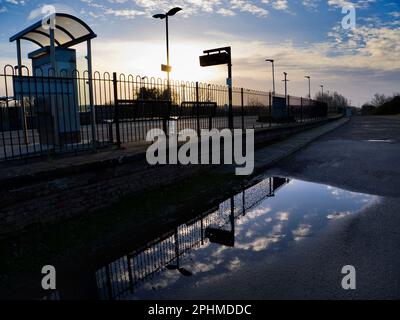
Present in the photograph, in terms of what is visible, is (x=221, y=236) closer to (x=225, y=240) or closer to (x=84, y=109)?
(x=225, y=240)

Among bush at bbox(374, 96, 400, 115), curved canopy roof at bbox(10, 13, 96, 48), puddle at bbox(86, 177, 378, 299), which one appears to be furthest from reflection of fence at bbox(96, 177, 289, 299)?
bush at bbox(374, 96, 400, 115)

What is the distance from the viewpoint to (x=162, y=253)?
448 centimetres

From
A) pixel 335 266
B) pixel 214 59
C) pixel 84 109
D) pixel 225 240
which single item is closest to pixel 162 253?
pixel 225 240

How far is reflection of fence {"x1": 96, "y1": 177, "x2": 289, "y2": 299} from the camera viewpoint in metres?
3.67

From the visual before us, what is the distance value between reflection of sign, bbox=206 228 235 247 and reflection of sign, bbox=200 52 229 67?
9683 millimetres

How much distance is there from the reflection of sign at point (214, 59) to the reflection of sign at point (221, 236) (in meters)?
9.68

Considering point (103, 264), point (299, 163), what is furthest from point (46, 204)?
point (299, 163)

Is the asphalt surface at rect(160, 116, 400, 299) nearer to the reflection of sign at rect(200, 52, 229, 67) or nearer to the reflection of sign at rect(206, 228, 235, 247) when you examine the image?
the reflection of sign at rect(206, 228, 235, 247)

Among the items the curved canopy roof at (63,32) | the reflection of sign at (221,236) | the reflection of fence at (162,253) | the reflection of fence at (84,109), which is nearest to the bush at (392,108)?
the reflection of fence at (84,109)

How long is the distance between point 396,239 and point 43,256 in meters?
4.67

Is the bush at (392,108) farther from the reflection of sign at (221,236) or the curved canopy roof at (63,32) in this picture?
the reflection of sign at (221,236)

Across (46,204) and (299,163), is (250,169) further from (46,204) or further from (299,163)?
(46,204)

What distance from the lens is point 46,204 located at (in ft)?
16.9

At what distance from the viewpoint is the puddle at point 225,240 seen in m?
3.67
